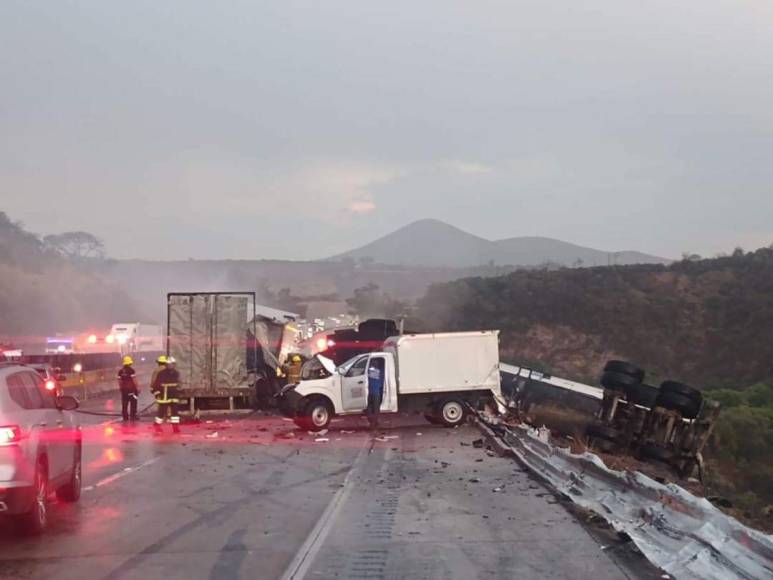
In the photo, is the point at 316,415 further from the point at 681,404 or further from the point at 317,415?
the point at 681,404

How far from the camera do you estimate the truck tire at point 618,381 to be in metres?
16.8

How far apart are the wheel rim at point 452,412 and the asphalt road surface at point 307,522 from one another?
5.33m

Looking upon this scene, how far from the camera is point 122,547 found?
8656 mm

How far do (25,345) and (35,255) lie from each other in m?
32.6

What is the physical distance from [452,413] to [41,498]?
1492 centimetres

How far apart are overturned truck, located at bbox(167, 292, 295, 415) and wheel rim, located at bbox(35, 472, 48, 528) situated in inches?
624

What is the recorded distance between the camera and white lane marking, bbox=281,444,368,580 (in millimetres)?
7552

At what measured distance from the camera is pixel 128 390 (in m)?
23.8

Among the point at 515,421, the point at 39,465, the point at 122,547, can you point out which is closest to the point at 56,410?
the point at 39,465

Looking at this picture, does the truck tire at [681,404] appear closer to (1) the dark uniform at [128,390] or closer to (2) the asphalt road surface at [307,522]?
(2) the asphalt road surface at [307,522]

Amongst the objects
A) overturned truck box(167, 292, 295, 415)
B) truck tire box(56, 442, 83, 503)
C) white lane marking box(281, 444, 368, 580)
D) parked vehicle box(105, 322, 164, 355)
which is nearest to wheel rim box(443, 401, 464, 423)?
overturned truck box(167, 292, 295, 415)

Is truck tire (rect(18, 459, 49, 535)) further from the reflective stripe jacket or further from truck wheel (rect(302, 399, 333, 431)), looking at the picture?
truck wheel (rect(302, 399, 333, 431))

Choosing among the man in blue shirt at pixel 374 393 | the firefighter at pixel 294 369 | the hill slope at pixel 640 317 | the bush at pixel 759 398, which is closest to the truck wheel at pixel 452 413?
the man in blue shirt at pixel 374 393

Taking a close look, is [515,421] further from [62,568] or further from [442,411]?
[62,568]
